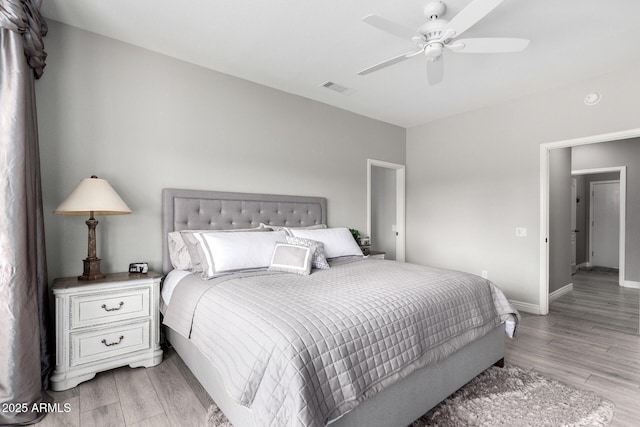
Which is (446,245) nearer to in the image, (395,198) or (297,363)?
(395,198)

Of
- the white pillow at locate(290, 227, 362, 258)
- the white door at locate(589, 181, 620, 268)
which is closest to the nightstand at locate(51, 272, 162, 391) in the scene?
the white pillow at locate(290, 227, 362, 258)

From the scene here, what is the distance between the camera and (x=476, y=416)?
1814 mm

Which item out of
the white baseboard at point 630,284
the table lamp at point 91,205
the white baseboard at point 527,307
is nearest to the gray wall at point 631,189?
the white baseboard at point 630,284

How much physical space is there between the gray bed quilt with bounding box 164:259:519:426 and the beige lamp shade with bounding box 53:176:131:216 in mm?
762

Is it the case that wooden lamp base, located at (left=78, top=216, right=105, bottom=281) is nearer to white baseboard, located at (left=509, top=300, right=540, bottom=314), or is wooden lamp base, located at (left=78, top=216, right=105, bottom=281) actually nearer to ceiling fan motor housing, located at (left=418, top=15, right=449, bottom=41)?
ceiling fan motor housing, located at (left=418, top=15, right=449, bottom=41)

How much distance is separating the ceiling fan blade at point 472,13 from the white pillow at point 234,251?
6.72 feet

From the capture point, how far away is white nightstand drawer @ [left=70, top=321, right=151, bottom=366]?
2.13 meters

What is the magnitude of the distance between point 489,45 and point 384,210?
360 cm

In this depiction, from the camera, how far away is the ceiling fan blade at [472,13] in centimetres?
171

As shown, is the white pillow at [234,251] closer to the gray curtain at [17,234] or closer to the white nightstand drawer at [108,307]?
the white nightstand drawer at [108,307]

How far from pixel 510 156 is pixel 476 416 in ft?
10.8

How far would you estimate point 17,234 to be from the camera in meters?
1.77

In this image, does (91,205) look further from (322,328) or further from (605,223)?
(605,223)

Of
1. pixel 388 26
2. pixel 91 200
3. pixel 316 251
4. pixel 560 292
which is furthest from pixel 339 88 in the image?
pixel 560 292
